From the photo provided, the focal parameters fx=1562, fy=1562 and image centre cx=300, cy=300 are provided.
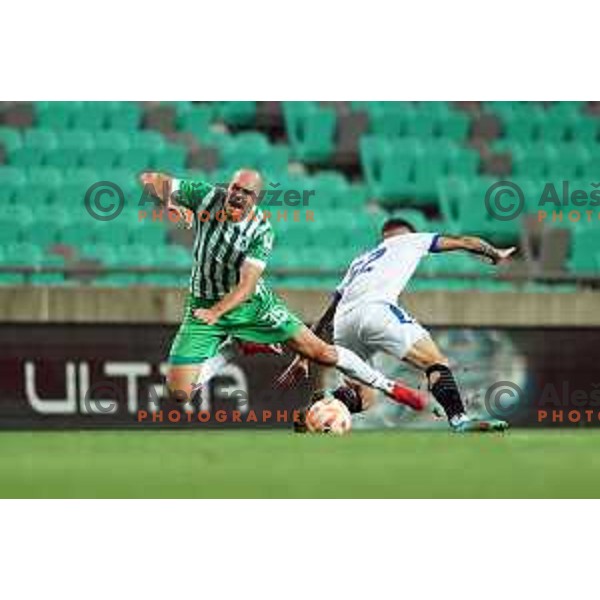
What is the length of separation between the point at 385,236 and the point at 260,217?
2.11ft


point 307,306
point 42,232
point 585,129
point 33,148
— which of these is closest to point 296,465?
point 307,306

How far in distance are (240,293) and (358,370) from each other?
2.29 feet

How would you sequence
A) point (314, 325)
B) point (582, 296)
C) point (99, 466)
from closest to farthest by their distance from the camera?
point (99, 466), point (314, 325), point (582, 296)

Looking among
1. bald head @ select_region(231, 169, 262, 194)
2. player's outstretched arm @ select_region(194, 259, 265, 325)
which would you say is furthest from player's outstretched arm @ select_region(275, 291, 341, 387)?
bald head @ select_region(231, 169, 262, 194)

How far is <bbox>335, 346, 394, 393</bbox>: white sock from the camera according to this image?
762 centimetres

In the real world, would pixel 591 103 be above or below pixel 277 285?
above

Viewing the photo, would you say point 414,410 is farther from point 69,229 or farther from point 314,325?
point 69,229

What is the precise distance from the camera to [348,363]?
25.0ft

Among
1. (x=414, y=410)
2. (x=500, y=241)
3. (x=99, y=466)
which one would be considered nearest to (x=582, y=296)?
(x=500, y=241)

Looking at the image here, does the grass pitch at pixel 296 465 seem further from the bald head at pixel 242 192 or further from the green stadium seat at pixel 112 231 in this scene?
the bald head at pixel 242 192

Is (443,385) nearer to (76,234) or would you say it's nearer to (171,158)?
(171,158)

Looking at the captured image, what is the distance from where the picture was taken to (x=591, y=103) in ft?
25.9

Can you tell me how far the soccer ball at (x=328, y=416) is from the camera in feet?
25.1
